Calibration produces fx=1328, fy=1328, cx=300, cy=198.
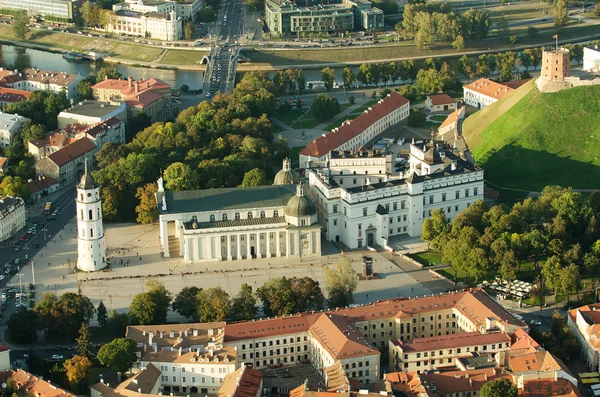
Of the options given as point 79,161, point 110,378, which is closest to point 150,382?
point 110,378

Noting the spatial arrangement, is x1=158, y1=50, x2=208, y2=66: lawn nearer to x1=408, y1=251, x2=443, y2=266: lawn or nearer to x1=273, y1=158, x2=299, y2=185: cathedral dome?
x1=273, y1=158, x2=299, y2=185: cathedral dome

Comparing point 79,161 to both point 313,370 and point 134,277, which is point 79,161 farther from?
point 313,370

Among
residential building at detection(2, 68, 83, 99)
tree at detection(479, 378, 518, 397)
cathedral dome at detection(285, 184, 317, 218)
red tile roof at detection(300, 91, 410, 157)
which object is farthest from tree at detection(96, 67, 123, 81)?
tree at detection(479, 378, 518, 397)

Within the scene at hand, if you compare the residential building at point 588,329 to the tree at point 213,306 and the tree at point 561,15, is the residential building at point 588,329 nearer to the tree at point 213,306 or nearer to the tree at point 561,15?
the tree at point 213,306

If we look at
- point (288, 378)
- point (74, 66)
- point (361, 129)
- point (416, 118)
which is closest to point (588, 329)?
point (288, 378)

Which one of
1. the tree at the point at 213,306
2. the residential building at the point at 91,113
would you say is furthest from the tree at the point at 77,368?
the residential building at the point at 91,113

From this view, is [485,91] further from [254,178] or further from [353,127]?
[254,178]
